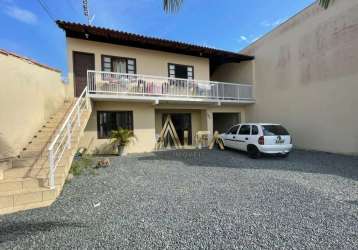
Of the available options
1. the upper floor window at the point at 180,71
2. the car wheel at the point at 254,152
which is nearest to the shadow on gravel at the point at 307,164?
the car wheel at the point at 254,152

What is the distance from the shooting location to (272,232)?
9.67 ft

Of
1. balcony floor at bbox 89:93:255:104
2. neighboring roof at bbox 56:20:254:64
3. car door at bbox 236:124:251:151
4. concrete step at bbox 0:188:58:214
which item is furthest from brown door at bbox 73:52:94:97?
car door at bbox 236:124:251:151

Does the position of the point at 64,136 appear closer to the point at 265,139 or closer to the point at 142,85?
the point at 142,85

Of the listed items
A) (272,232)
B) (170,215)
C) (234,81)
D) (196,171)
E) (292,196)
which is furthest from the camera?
(234,81)

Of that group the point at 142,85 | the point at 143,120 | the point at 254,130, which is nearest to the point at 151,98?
the point at 142,85

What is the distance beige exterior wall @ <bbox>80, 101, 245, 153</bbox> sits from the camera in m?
9.93

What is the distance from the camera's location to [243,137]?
9.37 metres

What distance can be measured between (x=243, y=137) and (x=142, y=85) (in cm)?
569

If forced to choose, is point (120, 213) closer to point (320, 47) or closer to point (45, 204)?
point (45, 204)

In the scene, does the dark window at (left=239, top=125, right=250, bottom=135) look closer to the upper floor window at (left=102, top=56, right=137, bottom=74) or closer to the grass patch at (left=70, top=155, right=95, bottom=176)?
the upper floor window at (left=102, top=56, right=137, bottom=74)

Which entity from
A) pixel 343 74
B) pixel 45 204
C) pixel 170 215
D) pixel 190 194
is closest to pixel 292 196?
pixel 190 194

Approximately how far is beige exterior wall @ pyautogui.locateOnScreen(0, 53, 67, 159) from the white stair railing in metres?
0.88

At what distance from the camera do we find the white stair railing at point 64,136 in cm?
422

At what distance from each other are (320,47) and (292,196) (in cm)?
890
